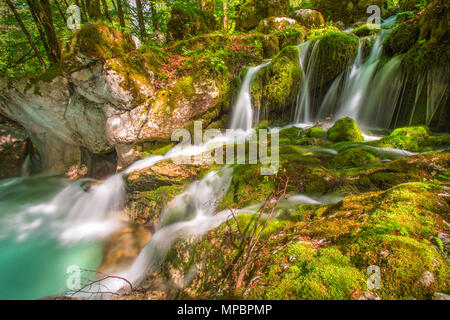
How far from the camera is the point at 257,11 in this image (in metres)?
12.1

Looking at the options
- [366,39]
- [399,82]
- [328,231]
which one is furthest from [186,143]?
[366,39]

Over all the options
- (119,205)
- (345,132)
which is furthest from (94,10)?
(345,132)

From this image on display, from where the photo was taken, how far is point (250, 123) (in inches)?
292

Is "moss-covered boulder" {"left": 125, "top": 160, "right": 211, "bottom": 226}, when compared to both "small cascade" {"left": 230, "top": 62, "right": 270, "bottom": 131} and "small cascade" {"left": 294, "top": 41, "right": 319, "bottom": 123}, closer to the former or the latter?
"small cascade" {"left": 230, "top": 62, "right": 270, "bottom": 131}

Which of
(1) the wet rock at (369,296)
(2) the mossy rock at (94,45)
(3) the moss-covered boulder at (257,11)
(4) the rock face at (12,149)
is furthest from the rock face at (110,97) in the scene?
(3) the moss-covered boulder at (257,11)

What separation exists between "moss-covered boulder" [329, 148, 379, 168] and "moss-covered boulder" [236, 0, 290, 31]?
12.4 m

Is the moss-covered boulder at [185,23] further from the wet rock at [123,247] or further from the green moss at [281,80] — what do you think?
the wet rock at [123,247]

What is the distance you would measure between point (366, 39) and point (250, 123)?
18.6 feet

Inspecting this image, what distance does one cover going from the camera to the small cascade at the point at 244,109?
735 centimetres

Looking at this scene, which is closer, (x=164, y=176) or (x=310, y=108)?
(x=164, y=176)

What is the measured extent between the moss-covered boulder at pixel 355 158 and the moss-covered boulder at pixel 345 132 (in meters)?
1.38

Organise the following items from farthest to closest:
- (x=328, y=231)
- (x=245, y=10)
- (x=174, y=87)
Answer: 1. (x=245, y=10)
2. (x=174, y=87)
3. (x=328, y=231)

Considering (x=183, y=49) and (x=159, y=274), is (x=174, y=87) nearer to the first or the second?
(x=183, y=49)

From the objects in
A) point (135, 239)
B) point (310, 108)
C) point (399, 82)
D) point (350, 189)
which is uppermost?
point (399, 82)
